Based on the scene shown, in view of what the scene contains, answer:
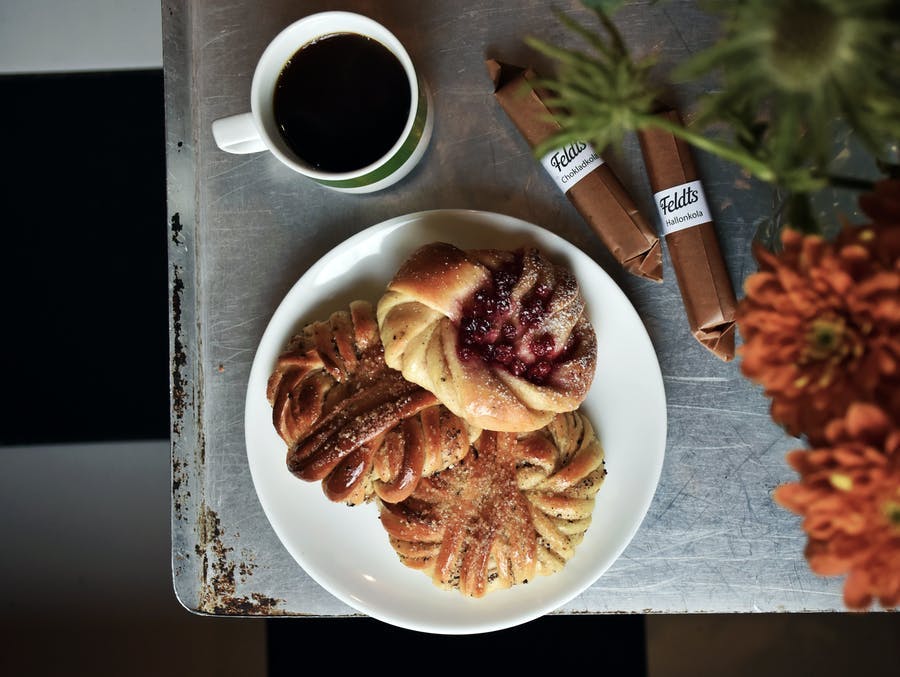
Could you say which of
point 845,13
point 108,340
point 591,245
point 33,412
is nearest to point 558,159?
point 591,245

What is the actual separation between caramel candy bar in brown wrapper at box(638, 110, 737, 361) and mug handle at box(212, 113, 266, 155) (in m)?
0.57

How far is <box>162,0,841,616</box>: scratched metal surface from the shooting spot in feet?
4.03

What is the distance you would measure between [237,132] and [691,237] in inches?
26.9

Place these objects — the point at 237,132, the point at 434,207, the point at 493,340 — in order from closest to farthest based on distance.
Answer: the point at 493,340
the point at 237,132
the point at 434,207

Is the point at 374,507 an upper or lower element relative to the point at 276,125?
lower

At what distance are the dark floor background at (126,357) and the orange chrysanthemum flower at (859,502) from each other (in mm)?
1187

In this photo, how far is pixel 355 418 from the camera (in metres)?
1.08

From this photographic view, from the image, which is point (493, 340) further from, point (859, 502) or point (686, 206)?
point (859, 502)

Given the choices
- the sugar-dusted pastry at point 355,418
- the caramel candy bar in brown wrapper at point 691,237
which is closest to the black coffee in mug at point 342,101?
the sugar-dusted pastry at point 355,418

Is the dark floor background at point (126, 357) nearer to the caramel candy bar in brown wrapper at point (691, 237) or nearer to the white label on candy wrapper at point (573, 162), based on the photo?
the caramel candy bar in brown wrapper at point (691, 237)

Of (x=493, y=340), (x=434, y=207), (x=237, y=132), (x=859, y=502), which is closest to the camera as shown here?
(x=859, y=502)

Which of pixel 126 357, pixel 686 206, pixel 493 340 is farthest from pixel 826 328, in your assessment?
pixel 126 357

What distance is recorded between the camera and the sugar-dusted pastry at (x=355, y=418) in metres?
1.06

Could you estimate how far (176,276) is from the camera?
51.1 inches
